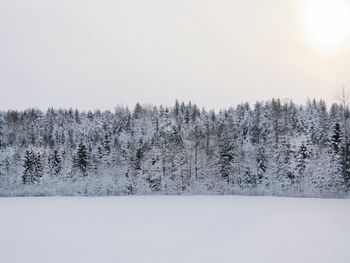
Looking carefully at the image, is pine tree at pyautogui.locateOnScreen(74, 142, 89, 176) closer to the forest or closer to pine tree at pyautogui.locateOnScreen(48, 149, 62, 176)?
the forest

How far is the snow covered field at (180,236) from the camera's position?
905cm

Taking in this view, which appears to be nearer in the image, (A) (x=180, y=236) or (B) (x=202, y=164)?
(A) (x=180, y=236)

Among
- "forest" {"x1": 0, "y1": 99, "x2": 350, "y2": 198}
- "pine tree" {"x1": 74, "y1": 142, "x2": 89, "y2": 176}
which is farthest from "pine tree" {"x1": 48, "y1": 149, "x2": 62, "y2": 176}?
"pine tree" {"x1": 74, "y1": 142, "x2": 89, "y2": 176}

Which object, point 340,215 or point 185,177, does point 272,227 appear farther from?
point 185,177

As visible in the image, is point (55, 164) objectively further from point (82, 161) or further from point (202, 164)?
point (202, 164)

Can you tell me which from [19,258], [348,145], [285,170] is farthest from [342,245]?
[285,170]

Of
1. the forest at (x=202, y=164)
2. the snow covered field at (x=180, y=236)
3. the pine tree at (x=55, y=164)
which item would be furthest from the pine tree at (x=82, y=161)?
the snow covered field at (x=180, y=236)

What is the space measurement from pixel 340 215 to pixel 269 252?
735cm

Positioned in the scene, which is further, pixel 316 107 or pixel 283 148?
pixel 316 107

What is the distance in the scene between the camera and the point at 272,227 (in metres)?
13.1

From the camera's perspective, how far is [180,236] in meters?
11.6

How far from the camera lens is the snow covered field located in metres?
9.05

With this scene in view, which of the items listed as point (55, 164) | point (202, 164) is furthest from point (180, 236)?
point (55, 164)

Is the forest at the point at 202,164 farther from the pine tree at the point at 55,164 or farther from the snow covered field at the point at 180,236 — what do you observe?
the snow covered field at the point at 180,236
